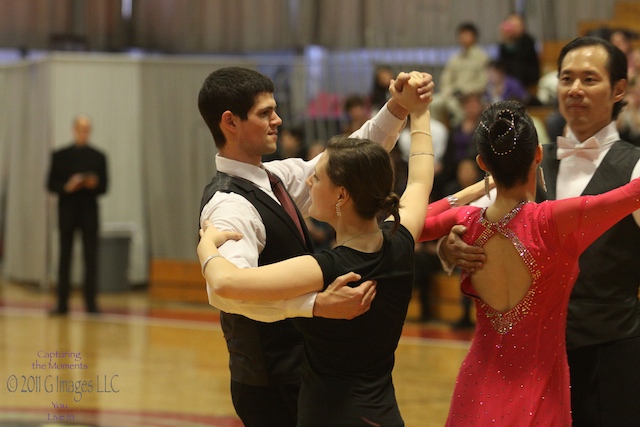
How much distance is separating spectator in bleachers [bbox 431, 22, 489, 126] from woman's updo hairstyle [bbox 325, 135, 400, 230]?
7358 mm

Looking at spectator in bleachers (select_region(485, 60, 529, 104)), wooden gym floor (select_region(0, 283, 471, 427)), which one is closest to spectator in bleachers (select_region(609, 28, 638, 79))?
spectator in bleachers (select_region(485, 60, 529, 104))

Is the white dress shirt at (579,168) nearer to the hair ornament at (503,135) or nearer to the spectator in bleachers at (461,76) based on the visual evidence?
the hair ornament at (503,135)

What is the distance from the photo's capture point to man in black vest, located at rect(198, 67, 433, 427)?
2.60 metres

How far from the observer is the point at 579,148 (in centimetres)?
288

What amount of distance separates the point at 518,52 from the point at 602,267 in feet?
23.4

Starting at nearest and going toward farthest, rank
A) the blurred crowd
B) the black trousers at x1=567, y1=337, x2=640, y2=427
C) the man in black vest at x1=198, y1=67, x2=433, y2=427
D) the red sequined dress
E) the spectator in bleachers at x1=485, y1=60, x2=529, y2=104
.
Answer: the red sequined dress → the man in black vest at x1=198, y1=67, x2=433, y2=427 → the black trousers at x1=567, y1=337, x2=640, y2=427 → the blurred crowd → the spectator in bleachers at x1=485, y1=60, x2=529, y2=104

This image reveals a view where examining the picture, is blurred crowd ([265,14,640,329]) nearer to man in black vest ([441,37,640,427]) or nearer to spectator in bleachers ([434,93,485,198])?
spectator in bleachers ([434,93,485,198])

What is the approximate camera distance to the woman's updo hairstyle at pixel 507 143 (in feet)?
7.89

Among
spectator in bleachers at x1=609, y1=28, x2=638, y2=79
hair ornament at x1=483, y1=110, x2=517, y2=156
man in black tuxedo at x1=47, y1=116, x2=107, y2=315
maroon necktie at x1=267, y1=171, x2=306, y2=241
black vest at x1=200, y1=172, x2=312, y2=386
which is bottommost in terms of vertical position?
man in black tuxedo at x1=47, y1=116, x2=107, y2=315

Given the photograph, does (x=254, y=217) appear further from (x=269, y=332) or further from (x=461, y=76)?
(x=461, y=76)

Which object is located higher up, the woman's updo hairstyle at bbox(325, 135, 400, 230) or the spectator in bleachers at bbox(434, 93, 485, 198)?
the woman's updo hairstyle at bbox(325, 135, 400, 230)

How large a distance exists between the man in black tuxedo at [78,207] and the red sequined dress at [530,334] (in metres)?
7.07

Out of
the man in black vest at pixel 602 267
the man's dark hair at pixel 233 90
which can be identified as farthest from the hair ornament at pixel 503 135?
the man's dark hair at pixel 233 90

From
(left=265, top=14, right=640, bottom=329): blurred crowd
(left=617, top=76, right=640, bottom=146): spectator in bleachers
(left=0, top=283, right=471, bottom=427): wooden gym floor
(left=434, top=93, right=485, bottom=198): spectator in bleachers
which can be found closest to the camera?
(left=0, top=283, right=471, bottom=427): wooden gym floor
